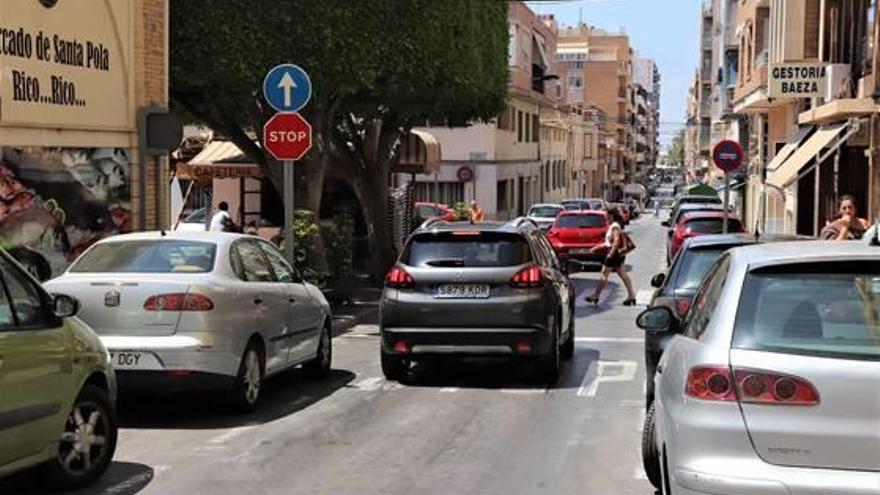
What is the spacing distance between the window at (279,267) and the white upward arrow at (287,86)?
3.92 metres

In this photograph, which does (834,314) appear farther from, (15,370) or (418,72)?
(418,72)

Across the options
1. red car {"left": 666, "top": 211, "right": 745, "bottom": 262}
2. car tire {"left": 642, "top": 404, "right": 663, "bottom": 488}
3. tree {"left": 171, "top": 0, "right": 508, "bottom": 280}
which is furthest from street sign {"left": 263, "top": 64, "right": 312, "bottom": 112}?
red car {"left": 666, "top": 211, "right": 745, "bottom": 262}

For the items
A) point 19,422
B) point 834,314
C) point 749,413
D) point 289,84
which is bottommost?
point 19,422

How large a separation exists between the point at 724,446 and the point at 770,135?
3820 cm

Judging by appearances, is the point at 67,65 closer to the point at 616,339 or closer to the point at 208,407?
the point at 208,407

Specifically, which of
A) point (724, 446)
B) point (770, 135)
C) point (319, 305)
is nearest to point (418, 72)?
point (319, 305)

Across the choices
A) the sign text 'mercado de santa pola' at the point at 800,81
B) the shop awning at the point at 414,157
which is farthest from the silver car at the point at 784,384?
the shop awning at the point at 414,157

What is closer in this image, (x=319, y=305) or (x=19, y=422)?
(x=19, y=422)

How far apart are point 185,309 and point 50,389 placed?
91.3 inches

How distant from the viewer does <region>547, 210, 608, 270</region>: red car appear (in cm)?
3014

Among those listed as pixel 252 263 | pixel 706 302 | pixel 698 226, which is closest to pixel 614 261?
pixel 698 226

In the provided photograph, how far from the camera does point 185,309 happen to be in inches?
343

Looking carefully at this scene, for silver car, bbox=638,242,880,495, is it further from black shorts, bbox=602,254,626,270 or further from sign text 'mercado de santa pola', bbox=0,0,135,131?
black shorts, bbox=602,254,626,270

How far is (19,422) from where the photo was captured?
611 centimetres
